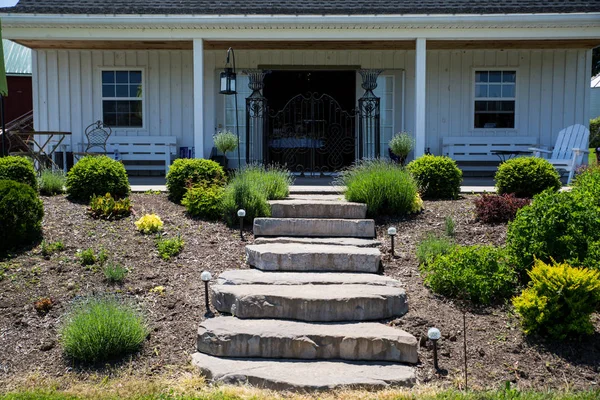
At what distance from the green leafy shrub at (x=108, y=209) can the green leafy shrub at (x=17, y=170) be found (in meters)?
1.13

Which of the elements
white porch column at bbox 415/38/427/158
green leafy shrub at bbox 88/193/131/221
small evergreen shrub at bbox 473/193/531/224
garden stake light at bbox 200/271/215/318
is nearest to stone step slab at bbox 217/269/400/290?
garden stake light at bbox 200/271/215/318

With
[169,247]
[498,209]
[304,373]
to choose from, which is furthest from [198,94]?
[304,373]

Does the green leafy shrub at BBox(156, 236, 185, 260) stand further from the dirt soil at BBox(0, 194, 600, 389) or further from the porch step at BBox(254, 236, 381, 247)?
the porch step at BBox(254, 236, 381, 247)

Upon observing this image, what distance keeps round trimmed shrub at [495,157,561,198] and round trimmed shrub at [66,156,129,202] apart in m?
4.93

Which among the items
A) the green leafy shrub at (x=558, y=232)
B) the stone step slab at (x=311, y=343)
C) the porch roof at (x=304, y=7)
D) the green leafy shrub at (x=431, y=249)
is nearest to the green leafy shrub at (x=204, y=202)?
the green leafy shrub at (x=431, y=249)

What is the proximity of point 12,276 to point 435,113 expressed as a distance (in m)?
9.11

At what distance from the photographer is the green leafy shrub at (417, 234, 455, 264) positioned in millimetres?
6387

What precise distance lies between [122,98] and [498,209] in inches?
337

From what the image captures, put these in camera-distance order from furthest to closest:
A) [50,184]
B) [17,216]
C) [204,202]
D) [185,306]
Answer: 1. [50,184]
2. [204,202]
3. [17,216]
4. [185,306]

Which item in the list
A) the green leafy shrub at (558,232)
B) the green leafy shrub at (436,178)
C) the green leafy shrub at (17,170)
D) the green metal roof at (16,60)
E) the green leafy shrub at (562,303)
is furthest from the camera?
the green metal roof at (16,60)

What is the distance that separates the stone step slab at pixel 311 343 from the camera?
16.4ft

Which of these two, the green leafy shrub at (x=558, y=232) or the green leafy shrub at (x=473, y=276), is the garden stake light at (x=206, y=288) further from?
the green leafy shrub at (x=558, y=232)

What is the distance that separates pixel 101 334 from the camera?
5.00 m

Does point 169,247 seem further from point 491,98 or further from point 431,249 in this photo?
point 491,98
